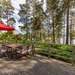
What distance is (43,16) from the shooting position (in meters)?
28.2

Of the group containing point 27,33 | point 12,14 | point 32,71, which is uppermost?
point 12,14

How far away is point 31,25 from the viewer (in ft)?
96.2

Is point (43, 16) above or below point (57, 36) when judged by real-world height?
above

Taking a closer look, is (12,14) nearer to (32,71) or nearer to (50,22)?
(50,22)

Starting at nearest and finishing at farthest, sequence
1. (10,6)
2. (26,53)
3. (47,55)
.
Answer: (26,53), (47,55), (10,6)

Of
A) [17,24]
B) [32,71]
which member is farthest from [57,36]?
[32,71]

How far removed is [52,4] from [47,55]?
37.4 feet

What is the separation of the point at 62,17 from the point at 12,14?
786 centimetres

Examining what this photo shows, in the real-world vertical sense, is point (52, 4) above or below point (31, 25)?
above

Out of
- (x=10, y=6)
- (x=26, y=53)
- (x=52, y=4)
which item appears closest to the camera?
(x=26, y=53)

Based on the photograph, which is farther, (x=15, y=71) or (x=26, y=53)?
(x=26, y=53)

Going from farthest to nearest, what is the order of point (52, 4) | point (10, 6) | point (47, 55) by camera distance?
point (10, 6) → point (52, 4) → point (47, 55)

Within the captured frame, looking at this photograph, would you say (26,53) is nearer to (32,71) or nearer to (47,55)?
(47,55)

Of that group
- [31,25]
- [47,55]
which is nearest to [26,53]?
[47,55]
